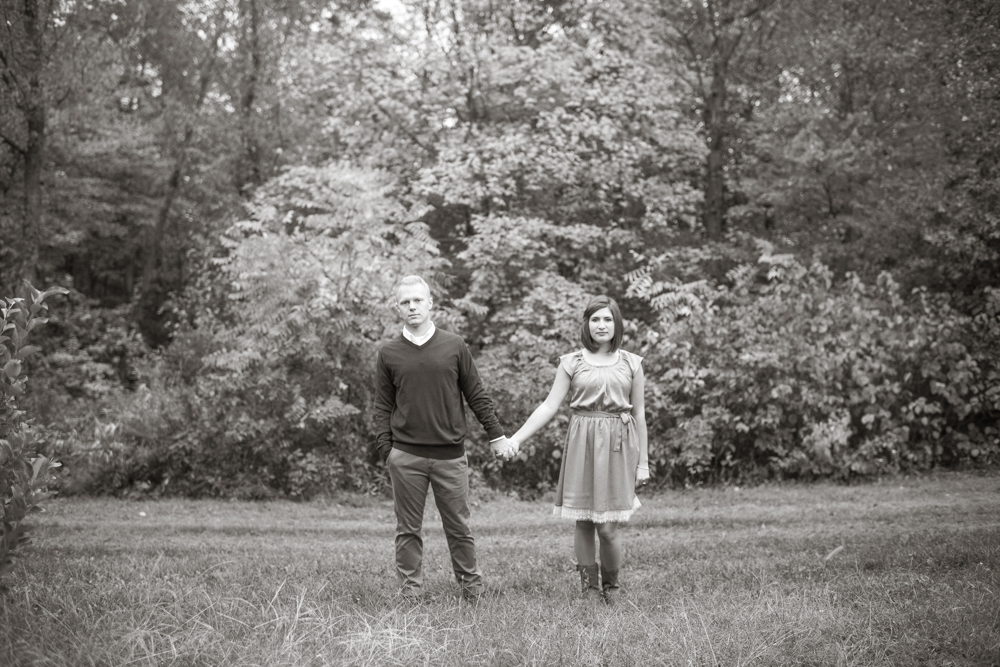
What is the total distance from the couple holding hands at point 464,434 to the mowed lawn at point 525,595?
33cm

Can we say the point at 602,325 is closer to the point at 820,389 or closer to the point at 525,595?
the point at 525,595

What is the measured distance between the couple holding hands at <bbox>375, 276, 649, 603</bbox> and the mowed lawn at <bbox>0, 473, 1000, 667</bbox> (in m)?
0.33

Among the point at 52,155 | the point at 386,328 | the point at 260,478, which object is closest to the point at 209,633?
the point at 260,478

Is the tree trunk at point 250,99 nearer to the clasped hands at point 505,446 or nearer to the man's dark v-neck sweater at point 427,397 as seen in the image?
the man's dark v-neck sweater at point 427,397

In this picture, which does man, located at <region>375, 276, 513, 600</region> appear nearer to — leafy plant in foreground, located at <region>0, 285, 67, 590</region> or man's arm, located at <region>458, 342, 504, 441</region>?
man's arm, located at <region>458, 342, 504, 441</region>

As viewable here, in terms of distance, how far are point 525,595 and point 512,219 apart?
10.1m

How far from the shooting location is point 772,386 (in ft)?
37.3

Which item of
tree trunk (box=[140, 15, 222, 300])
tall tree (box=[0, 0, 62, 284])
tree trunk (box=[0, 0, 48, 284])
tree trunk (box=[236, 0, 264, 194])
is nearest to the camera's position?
tall tree (box=[0, 0, 62, 284])

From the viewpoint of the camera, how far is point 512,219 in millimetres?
14875

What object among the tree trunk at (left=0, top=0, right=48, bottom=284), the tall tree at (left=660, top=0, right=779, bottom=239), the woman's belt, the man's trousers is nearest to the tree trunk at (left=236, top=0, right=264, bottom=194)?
the tree trunk at (left=0, top=0, right=48, bottom=284)

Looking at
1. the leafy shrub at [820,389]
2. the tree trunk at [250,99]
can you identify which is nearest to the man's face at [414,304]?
the leafy shrub at [820,389]

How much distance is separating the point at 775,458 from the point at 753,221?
10887 mm

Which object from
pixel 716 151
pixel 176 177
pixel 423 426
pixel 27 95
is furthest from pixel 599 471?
pixel 176 177

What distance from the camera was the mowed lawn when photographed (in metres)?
4.04
